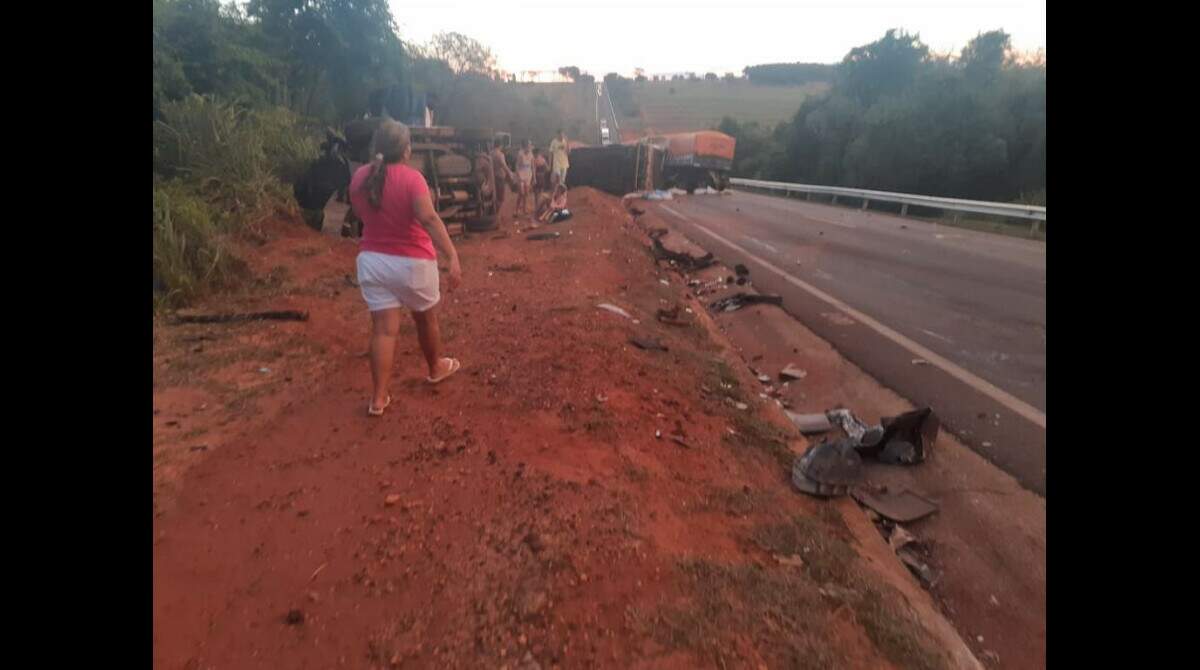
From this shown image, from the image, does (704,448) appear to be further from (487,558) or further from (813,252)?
(813,252)

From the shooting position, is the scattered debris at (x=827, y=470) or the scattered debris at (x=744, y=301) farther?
the scattered debris at (x=744, y=301)

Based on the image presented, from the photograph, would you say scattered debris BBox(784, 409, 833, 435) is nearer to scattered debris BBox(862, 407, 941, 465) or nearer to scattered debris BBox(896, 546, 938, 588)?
scattered debris BBox(862, 407, 941, 465)

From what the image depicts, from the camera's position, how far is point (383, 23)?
23250mm

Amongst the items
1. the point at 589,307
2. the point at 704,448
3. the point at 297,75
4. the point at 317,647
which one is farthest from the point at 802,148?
the point at 317,647

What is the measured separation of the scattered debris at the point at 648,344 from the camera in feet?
18.1

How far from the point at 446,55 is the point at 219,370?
41313 millimetres

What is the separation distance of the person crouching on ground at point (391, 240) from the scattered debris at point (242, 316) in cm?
281

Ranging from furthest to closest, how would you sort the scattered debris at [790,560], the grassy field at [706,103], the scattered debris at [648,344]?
1. the grassy field at [706,103]
2. the scattered debris at [648,344]
3. the scattered debris at [790,560]

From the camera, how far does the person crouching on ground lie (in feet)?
12.4

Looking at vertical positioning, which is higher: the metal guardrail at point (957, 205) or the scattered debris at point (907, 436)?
the metal guardrail at point (957, 205)

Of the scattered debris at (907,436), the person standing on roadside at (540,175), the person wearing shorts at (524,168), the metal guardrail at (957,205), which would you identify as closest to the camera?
the scattered debris at (907,436)

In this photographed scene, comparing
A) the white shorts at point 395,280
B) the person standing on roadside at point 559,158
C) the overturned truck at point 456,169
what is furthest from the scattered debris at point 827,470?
the person standing on roadside at point 559,158

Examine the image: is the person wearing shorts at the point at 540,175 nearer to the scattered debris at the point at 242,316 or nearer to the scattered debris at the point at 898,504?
the scattered debris at the point at 242,316

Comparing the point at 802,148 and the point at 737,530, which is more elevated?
the point at 802,148
